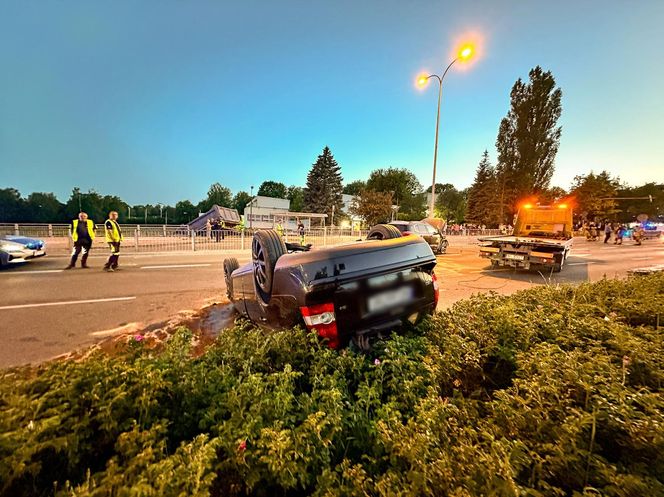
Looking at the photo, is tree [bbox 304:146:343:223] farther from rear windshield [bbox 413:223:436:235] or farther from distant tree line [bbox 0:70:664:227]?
rear windshield [bbox 413:223:436:235]

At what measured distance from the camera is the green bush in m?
Result: 1.01

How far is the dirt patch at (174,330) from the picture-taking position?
134 inches

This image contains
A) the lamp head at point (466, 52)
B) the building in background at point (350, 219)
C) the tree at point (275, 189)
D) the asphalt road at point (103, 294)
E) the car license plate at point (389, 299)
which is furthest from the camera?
the tree at point (275, 189)

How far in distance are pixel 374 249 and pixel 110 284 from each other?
24.1 ft

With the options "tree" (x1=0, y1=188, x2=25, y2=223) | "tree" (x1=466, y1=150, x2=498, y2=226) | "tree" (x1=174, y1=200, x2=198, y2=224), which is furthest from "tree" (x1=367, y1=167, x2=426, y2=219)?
"tree" (x1=0, y1=188, x2=25, y2=223)

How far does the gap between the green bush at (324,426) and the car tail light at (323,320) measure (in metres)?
0.12

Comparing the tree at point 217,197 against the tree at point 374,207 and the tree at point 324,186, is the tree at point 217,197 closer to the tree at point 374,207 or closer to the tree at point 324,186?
the tree at point 324,186

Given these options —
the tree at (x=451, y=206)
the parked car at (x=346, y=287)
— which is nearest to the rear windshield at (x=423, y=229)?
the parked car at (x=346, y=287)

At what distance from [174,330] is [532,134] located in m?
40.7

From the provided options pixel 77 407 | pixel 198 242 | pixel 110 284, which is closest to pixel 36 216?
pixel 198 242

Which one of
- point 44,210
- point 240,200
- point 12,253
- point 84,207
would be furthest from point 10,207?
point 12,253

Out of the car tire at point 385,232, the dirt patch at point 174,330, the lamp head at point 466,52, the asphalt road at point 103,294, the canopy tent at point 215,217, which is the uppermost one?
the lamp head at point 466,52

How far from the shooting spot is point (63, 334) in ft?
12.4

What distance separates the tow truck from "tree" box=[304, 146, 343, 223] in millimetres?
39559
